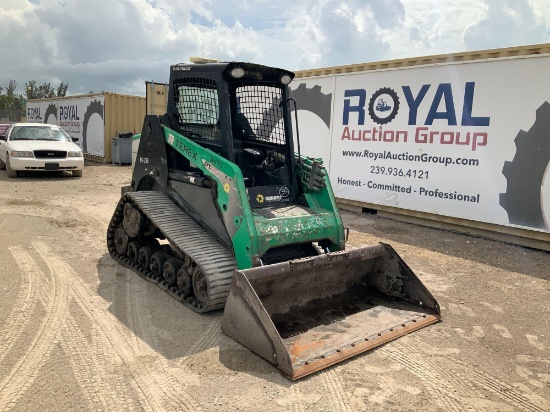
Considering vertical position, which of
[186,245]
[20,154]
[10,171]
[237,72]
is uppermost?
[237,72]

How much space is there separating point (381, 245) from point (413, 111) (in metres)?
5.27

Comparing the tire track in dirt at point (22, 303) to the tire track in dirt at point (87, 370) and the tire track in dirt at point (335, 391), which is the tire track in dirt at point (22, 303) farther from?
the tire track in dirt at point (335, 391)

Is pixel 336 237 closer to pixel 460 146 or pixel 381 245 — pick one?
pixel 381 245

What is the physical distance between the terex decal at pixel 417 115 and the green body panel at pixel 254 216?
14.9 feet

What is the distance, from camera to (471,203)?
342 inches

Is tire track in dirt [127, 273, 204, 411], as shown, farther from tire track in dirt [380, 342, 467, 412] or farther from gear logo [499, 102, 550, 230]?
gear logo [499, 102, 550, 230]

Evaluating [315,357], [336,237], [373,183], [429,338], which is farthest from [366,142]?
[315,357]

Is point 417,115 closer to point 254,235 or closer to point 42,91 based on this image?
point 254,235

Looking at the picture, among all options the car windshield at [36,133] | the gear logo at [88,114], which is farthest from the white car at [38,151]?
the gear logo at [88,114]

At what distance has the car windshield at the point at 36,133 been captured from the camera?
562 inches

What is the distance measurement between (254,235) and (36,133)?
1262cm

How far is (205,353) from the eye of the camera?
386 cm

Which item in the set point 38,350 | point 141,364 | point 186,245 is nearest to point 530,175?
point 186,245

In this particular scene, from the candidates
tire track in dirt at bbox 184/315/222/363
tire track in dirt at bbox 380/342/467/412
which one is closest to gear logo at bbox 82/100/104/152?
tire track in dirt at bbox 184/315/222/363
